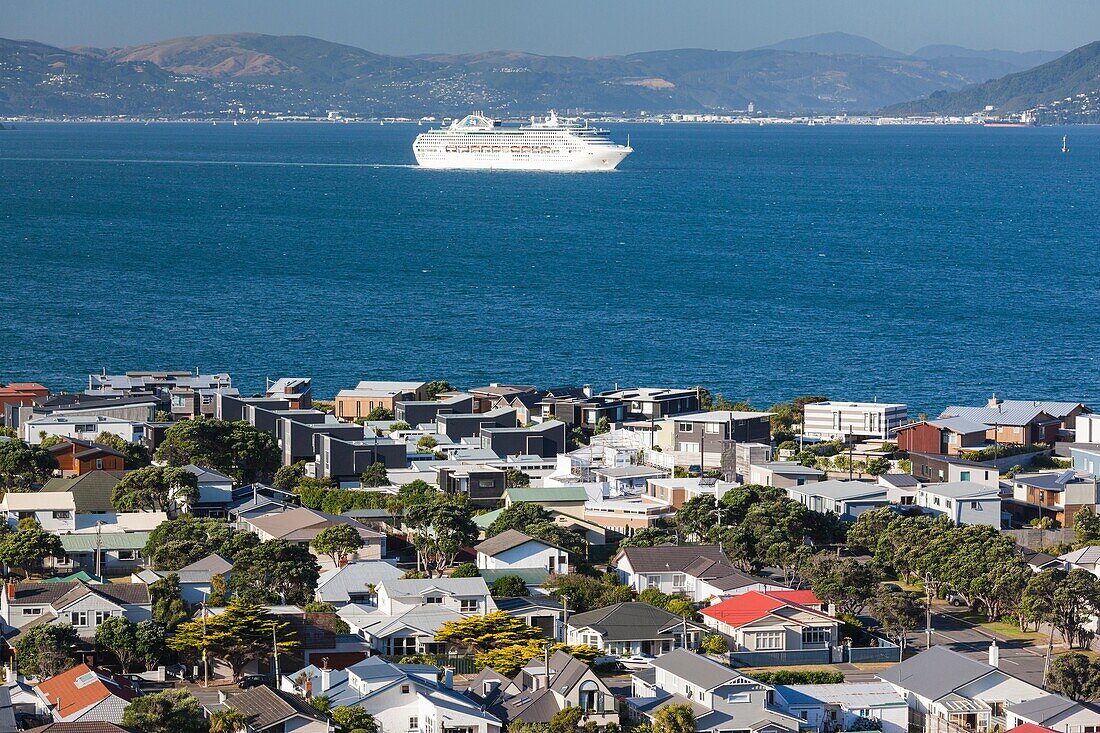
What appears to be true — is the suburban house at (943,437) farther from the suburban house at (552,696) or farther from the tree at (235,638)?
the tree at (235,638)

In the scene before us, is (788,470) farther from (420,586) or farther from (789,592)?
(420,586)

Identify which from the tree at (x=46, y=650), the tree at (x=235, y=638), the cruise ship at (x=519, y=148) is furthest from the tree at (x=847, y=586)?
the cruise ship at (x=519, y=148)

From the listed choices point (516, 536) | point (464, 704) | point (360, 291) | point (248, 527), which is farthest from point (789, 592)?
point (360, 291)

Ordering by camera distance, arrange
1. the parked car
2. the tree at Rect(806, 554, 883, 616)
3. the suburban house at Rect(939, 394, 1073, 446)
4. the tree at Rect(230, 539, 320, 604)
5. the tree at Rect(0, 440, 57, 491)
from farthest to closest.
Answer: the suburban house at Rect(939, 394, 1073, 446), the tree at Rect(0, 440, 57, 491), the tree at Rect(806, 554, 883, 616), the tree at Rect(230, 539, 320, 604), the parked car

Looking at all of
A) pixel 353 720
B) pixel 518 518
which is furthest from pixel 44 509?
pixel 353 720

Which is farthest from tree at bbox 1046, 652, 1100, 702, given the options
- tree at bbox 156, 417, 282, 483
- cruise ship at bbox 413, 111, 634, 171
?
cruise ship at bbox 413, 111, 634, 171

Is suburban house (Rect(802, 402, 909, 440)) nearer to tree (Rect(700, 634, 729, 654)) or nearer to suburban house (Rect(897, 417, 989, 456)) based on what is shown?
suburban house (Rect(897, 417, 989, 456))

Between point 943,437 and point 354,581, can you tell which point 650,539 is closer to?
point 354,581

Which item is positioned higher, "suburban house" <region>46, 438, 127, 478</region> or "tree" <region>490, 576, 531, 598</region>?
"suburban house" <region>46, 438, 127, 478</region>
